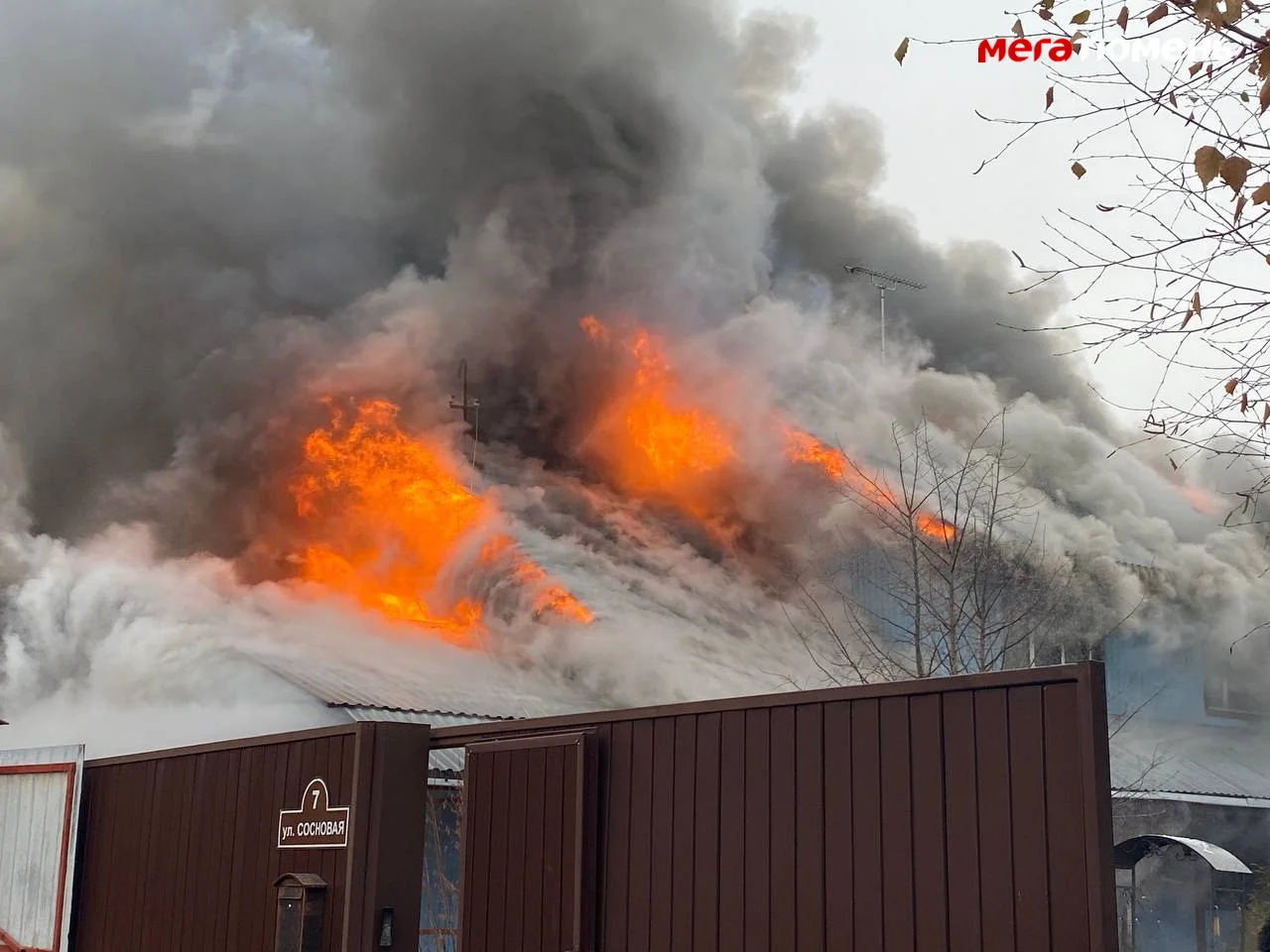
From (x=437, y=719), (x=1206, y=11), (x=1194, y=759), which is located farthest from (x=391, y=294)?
(x=1206, y=11)

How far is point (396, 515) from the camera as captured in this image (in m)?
23.9

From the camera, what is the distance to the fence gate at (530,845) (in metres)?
6.40

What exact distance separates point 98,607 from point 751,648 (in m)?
10.9

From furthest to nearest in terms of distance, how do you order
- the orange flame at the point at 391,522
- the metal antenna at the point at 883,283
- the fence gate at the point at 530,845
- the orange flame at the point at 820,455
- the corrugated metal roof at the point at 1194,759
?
the metal antenna at the point at 883,283 < the orange flame at the point at 820,455 < the orange flame at the point at 391,522 < the corrugated metal roof at the point at 1194,759 < the fence gate at the point at 530,845

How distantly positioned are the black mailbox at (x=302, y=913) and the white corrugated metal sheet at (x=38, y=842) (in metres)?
4.08

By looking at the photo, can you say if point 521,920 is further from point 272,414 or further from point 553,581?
point 272,414

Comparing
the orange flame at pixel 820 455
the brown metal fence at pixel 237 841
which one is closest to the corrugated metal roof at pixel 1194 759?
the orange flame at pixel 820 455

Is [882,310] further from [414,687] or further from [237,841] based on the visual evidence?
[237,841]

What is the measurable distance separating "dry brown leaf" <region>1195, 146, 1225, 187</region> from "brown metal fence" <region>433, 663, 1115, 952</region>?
1.67m

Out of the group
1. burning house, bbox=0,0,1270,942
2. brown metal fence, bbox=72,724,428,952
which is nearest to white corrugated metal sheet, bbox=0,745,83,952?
brown metal fence, bbox=72,724,428,952

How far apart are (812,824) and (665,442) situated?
20997 millimetres

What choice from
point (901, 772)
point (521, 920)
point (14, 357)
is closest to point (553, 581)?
point (14, 357)

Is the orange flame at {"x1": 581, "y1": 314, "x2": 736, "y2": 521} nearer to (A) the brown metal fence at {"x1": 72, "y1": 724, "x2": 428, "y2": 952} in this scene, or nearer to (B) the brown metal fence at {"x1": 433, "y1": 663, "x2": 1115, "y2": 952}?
(A) the brown metal fence at {"x1": 72, "y1": 724, "x2": 428, "y2": 952}

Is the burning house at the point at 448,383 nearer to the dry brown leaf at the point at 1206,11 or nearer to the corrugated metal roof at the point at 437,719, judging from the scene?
the corrugated metal roof at the point at 437,719
